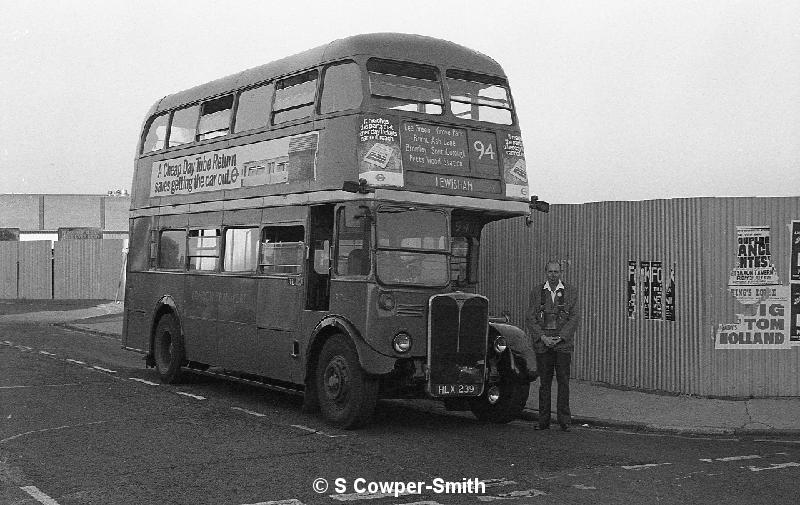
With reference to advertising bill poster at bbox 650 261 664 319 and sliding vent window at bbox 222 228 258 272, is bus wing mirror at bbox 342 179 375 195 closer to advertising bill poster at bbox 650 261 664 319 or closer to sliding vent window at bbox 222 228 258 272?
sliding vent window at bbox 222 228 258 272

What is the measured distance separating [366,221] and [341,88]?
5.41 feet

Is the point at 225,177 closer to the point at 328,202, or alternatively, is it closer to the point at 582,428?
the point at 328,202

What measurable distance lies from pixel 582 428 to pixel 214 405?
475cm

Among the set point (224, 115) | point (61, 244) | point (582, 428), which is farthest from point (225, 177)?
point (61, 244)

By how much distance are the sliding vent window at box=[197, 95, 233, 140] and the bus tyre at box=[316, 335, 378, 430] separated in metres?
4.08

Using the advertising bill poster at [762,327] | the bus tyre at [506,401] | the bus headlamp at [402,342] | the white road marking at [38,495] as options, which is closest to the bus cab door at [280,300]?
the bus headlamp at [402,342]

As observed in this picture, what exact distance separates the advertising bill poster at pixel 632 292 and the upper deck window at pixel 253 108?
5.70 meters

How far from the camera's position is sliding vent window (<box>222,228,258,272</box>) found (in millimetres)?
12250

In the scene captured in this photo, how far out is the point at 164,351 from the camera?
47.6 feet

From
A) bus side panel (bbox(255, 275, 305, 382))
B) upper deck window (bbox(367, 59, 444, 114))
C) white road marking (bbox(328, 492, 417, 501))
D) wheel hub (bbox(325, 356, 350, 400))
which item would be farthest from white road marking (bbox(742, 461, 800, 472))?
bus side panel (bbox(255, 275, 305, 382))

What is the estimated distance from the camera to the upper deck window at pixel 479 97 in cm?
1084

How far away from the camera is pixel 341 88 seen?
10.6 metres

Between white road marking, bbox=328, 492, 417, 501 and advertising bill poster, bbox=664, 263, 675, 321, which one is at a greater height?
advertising bill poster, bbox=664, 263, 675, 321

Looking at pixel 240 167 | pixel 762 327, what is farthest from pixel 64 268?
pixel 762 327
